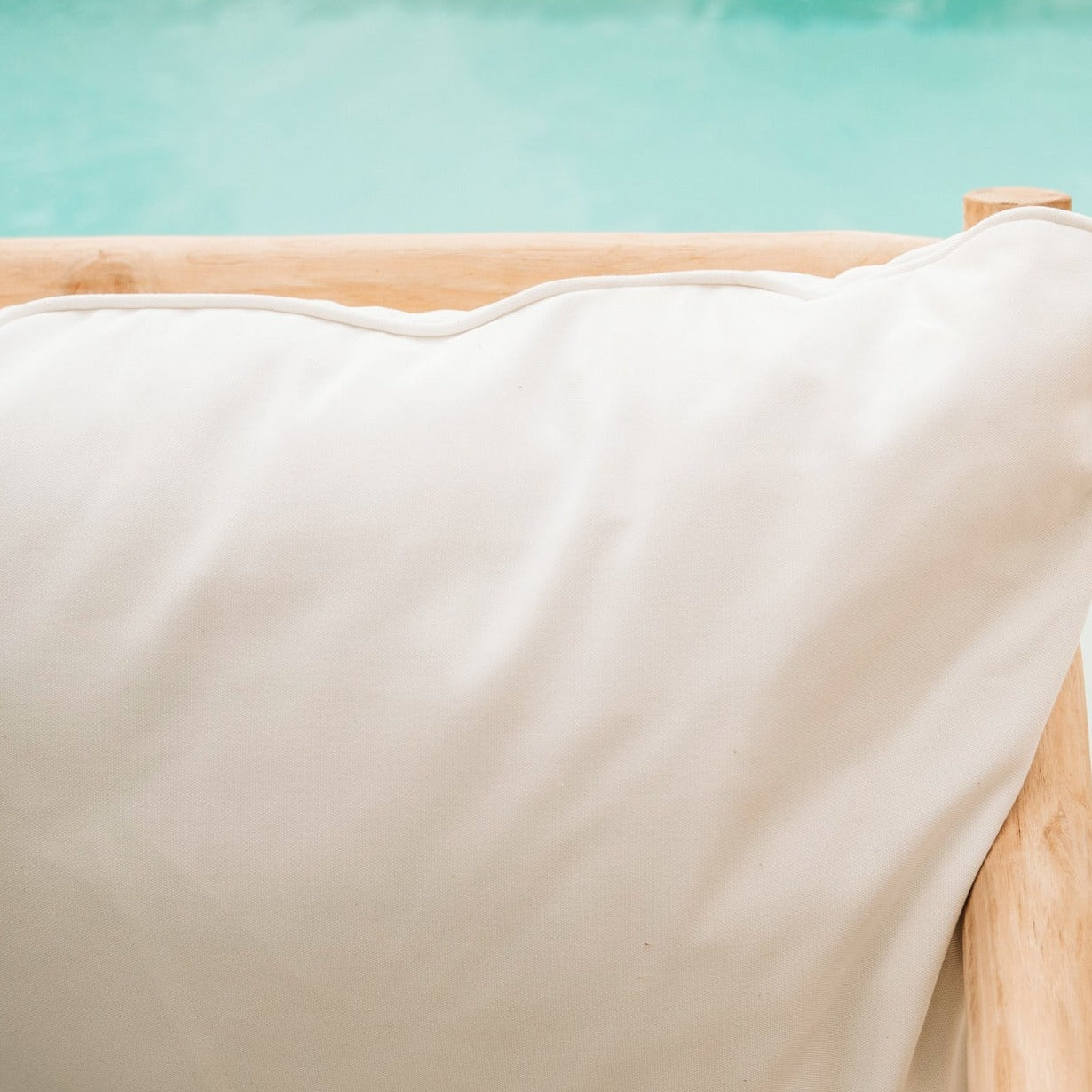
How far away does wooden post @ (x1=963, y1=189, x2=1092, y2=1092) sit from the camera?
33 cm

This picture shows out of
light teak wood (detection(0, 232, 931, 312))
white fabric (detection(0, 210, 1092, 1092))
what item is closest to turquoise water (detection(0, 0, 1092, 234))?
light teak wood (detection(0, 232, 931, 312))

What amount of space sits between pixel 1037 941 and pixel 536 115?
5.79 feet

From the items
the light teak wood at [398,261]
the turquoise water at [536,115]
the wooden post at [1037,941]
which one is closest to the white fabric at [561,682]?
the wooden post at [1037,941]

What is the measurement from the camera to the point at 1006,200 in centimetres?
45

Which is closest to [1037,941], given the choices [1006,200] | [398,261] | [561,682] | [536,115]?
[561,682]

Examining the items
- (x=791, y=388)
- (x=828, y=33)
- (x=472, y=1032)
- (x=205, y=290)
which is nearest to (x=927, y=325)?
(x=791, y=388)

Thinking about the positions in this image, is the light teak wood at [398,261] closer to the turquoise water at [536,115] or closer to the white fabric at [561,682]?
the white fabric at [561,682]

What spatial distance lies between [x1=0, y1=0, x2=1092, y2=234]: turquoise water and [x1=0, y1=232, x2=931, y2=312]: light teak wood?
1277 mm

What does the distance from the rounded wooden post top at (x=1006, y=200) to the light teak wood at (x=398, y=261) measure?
7cm

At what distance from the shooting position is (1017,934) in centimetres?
35

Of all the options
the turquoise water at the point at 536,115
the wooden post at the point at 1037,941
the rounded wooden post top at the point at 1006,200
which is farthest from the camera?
the turquoise water at the point at 536,115

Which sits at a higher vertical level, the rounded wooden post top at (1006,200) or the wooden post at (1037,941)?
the rounded wooden post top at (1006,200)

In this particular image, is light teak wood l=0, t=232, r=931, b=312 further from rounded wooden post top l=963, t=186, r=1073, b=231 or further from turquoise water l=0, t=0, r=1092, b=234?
turquoise water l=0, t=0, r=1092, b=234

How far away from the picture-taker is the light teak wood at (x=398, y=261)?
0.55 metres
